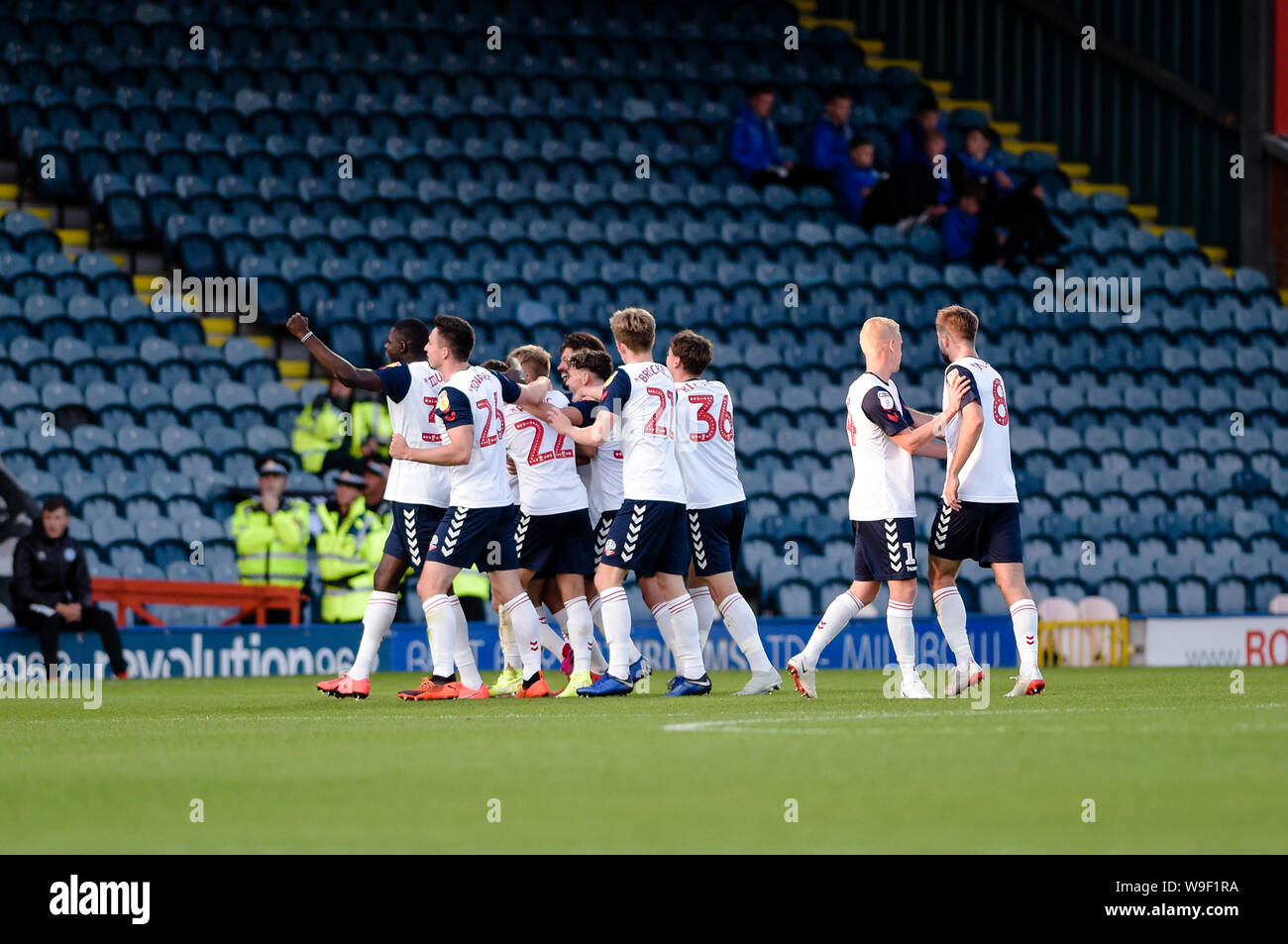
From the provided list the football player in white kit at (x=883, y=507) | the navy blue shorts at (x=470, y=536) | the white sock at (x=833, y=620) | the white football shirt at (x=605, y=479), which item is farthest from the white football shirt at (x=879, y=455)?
the navy blue shorts at (x=470, y=536)

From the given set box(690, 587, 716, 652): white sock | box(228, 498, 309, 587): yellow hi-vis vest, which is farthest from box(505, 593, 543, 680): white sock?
box(228, 498, 309, 587): yellow hi-vis vest

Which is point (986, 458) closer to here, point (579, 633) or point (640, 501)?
point (640, 501)

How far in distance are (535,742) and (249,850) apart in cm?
286

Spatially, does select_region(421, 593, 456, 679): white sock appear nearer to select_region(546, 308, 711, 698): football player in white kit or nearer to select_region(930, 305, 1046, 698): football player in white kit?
select_region(546, 308, 711, 698): football player in white kit

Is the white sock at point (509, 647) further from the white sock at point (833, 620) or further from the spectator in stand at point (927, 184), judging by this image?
the spectator in stand at point (927, 184)

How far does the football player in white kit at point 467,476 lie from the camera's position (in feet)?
36.7

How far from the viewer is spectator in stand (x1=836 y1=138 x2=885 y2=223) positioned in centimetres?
2408

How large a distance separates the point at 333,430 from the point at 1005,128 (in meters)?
12.8

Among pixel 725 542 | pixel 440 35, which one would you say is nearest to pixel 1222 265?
pixel 440 35

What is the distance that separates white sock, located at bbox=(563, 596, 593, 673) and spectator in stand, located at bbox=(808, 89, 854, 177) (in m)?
13.1

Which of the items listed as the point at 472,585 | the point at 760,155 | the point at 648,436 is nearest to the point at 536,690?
the point at 648,436

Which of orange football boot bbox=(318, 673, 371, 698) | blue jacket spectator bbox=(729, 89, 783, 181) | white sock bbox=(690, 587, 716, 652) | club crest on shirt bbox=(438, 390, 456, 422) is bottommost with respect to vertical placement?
orange football boot bbox=(318, 673, 371, 698)

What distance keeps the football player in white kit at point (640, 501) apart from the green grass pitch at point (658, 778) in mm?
685

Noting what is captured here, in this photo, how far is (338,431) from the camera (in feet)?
60.6
